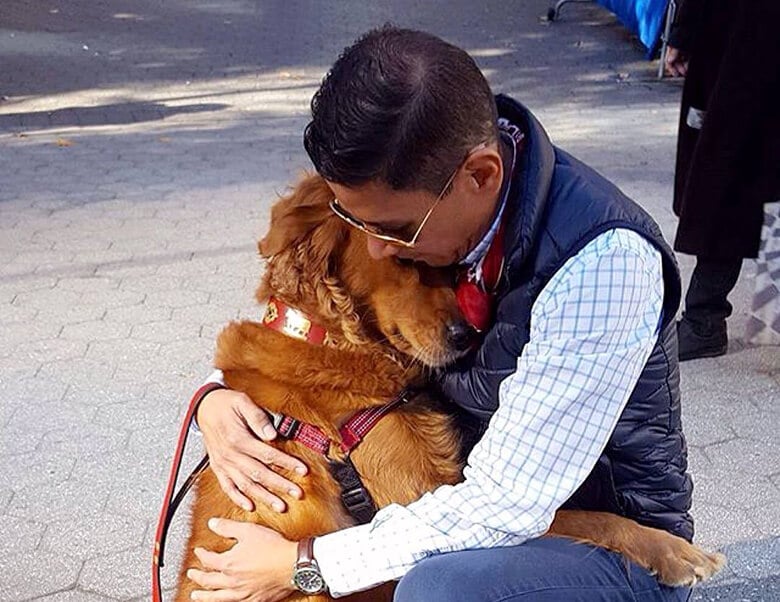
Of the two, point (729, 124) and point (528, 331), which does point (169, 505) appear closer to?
point (528, 331)

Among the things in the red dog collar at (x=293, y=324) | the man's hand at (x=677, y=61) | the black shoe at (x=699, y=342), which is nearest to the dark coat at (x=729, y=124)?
the man's hand at (x=677, y=61)

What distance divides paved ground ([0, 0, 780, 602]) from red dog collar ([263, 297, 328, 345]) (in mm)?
1281

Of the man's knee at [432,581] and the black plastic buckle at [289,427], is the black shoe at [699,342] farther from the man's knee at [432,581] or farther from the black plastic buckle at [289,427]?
the man's knee at [432,581]

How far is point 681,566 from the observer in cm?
220

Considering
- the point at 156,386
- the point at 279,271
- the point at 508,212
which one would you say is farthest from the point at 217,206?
the point at 508,212

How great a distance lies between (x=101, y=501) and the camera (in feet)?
11.7

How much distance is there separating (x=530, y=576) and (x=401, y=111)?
944 millimetres

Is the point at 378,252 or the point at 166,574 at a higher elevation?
the point at 378,252

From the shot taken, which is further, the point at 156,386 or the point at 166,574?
the point at 156,386

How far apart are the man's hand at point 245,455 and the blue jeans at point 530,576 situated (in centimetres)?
38

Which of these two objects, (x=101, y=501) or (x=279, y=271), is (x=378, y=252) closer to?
(x=279, y=271)

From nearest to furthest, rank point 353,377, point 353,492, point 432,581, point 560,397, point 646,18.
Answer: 1. point 560,397
2. point 432,581
3. point 353,492
4. point 353,377
5. point 646,18

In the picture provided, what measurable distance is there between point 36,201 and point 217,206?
134 cm

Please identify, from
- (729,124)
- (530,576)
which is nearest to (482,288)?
(530,576)
